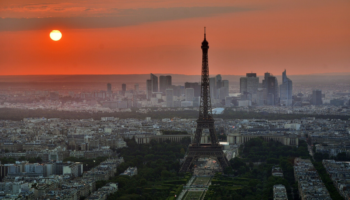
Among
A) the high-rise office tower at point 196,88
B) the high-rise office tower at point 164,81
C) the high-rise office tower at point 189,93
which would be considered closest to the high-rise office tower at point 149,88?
the high-rise office tower at point 164,81

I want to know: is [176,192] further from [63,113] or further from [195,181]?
[63,113]

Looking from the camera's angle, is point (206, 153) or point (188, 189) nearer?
point (188, 189)

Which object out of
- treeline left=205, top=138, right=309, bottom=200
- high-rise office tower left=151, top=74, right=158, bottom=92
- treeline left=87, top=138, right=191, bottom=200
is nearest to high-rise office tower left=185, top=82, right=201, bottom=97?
high-rise office tower left=151, top=74, right=158, bottom=92

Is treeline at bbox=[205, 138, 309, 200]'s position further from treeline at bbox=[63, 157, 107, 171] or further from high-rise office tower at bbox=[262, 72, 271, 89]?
high-rise office tower at bbox=[262, 72, 271, 89]

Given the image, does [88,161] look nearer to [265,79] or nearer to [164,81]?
[265,79]

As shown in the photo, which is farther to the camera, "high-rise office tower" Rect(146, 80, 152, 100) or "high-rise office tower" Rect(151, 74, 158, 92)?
"high-rise office tower" Rect(151, 74, 158, 92)

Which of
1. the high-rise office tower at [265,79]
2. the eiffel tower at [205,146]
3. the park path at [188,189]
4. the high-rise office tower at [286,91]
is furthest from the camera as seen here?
the high-rise office tower at [265,79]

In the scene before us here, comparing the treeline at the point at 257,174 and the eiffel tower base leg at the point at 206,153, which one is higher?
the eiffel tower base leg at the point at 206,153

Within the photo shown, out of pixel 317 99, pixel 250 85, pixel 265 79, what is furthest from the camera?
pixel 250 85

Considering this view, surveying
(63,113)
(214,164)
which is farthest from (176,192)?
(63,113)

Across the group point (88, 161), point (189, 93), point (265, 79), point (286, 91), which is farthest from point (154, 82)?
point (88, 161)

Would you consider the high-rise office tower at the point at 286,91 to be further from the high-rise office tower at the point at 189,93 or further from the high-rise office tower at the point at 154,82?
the high-rise office tower at the point at 154,82
